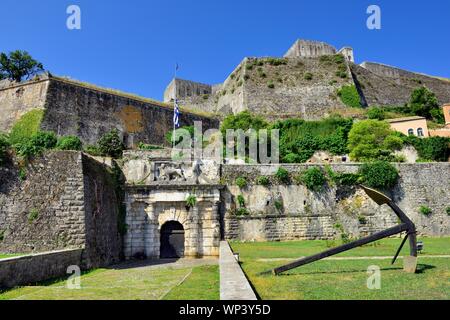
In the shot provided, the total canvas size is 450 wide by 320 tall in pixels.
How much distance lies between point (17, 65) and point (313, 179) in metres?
41.2

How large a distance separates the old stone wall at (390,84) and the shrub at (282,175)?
30.8m

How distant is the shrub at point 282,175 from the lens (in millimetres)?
23359

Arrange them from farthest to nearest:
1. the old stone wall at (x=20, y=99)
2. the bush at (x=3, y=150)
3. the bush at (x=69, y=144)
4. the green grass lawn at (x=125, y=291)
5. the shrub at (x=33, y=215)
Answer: the old stone wall at (x=20, y=99), the bush at (x=69, y=144), the bush at (x=3, y=150), the shrub at (x=33, y=215), the green grass lawn at (x=125, y=291)

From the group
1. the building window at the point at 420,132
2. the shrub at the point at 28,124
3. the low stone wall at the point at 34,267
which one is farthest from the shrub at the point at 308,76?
the low stone wall at the point at 34,267

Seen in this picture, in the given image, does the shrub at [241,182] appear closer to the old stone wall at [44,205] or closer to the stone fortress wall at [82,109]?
the old stone wall at [44,205]

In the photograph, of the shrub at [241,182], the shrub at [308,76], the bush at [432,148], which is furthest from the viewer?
the shrub at [308,76]

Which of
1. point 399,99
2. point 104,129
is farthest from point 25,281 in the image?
point 399,99

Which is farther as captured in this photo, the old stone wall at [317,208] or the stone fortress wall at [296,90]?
the stone fortress wall at [296,90]

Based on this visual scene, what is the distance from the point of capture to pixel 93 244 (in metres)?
15.5

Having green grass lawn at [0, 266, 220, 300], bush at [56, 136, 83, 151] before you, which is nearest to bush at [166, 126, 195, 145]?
bush at [56, 136, 83, 151]

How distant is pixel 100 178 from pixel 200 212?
6334 millimetres

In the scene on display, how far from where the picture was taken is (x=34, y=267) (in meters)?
10.3

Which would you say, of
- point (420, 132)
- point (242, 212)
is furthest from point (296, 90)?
point (242, 212)
